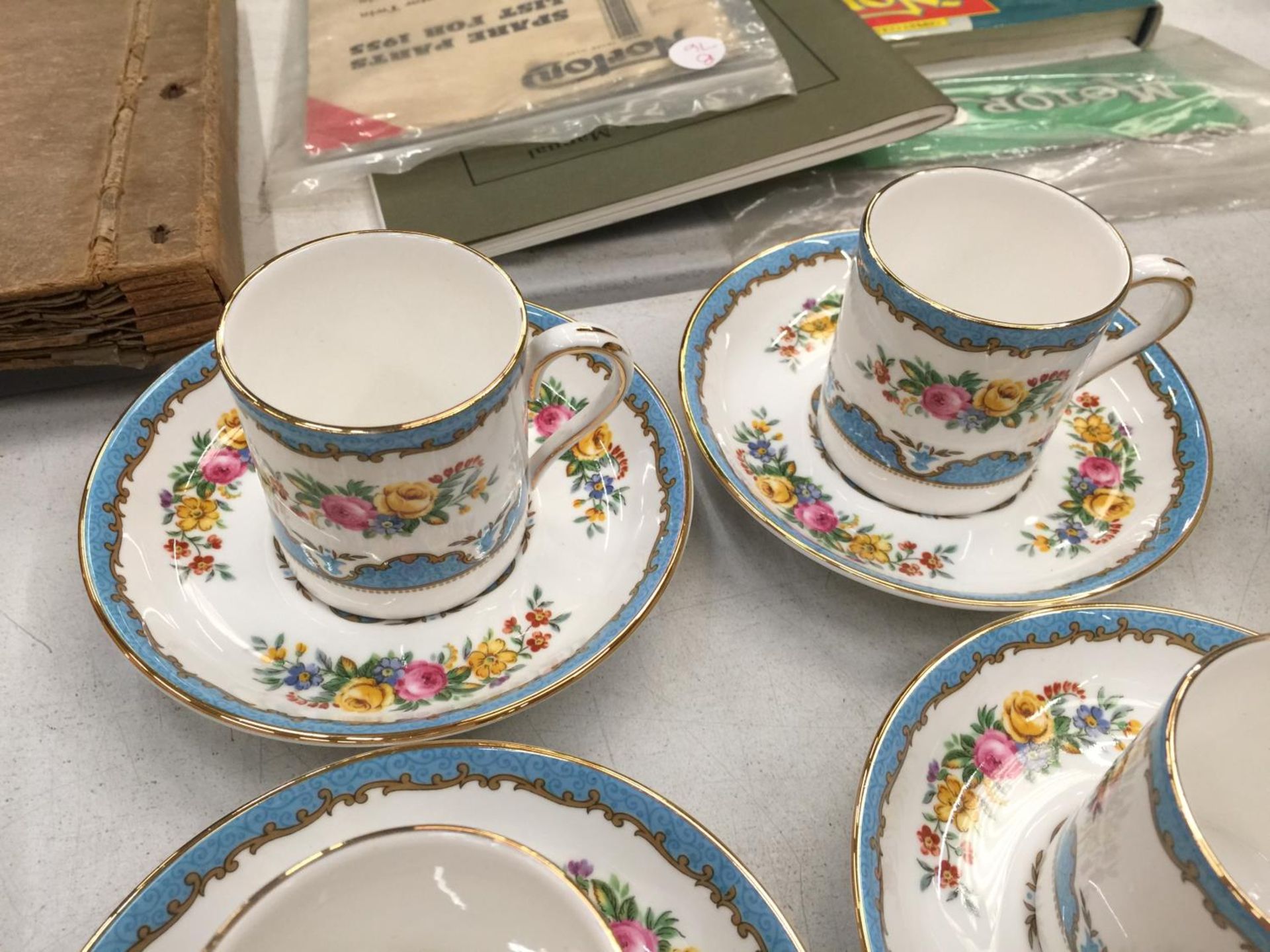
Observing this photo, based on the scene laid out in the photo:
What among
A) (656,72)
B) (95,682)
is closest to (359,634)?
(95,682)

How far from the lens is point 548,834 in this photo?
17.0 inches

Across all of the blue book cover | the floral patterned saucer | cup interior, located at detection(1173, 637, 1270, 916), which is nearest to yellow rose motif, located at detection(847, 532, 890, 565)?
the floral patterned saucer

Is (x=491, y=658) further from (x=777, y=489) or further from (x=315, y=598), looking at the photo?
(x=777, y=489)

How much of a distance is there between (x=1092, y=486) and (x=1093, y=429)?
0.06 m

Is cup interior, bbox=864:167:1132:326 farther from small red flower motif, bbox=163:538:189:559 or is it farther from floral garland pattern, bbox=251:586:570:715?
small red flower motif, bbox=163:538:189:559

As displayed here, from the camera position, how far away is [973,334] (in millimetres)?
510

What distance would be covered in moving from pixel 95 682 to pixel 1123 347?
2.19ft

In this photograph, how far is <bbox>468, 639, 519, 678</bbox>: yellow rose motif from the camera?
52cm

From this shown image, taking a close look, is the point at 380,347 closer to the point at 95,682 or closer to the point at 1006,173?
the point at 95,682

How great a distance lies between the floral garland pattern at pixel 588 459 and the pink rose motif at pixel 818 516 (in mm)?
118

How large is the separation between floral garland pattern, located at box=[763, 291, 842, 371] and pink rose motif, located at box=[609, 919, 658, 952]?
0.43 meters

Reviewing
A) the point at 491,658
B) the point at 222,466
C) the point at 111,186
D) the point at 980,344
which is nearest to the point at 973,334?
the point at 980,344

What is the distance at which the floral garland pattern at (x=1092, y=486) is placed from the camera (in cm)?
60

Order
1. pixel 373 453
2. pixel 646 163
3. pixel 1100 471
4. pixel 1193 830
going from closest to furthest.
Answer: pixel 1193 830, pixel 373 453, pixel 1100 471, pixel 646 163
